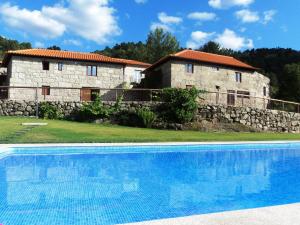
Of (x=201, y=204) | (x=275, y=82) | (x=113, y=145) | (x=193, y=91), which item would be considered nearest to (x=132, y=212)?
(x=201, y=204)

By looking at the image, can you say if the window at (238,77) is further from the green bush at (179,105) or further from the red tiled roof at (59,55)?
the green bush at (179,105)

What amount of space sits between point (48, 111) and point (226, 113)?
12493mm

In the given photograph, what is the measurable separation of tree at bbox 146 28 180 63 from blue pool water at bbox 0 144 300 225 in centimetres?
5251

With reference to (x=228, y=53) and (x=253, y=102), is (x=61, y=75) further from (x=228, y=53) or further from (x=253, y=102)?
(x=228, y=53)

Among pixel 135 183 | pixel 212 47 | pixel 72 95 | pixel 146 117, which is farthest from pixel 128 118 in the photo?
pixel 212 47

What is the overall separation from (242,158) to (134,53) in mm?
54004

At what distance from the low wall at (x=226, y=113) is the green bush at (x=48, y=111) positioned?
0.38 meters

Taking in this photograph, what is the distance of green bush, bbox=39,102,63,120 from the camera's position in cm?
2289

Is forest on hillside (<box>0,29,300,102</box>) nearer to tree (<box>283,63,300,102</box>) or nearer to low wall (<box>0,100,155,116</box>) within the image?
tree (<box>283,63,300,102</box>)

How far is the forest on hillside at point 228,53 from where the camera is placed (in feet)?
196

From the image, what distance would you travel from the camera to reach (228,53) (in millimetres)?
72375

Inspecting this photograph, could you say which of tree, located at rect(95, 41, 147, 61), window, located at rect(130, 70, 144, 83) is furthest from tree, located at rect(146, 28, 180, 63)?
window, located at rect(130, 70, 144, 83)

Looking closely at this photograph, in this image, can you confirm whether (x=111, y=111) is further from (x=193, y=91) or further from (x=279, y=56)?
(x=279, y=56)

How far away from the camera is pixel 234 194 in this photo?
24.9 ft
